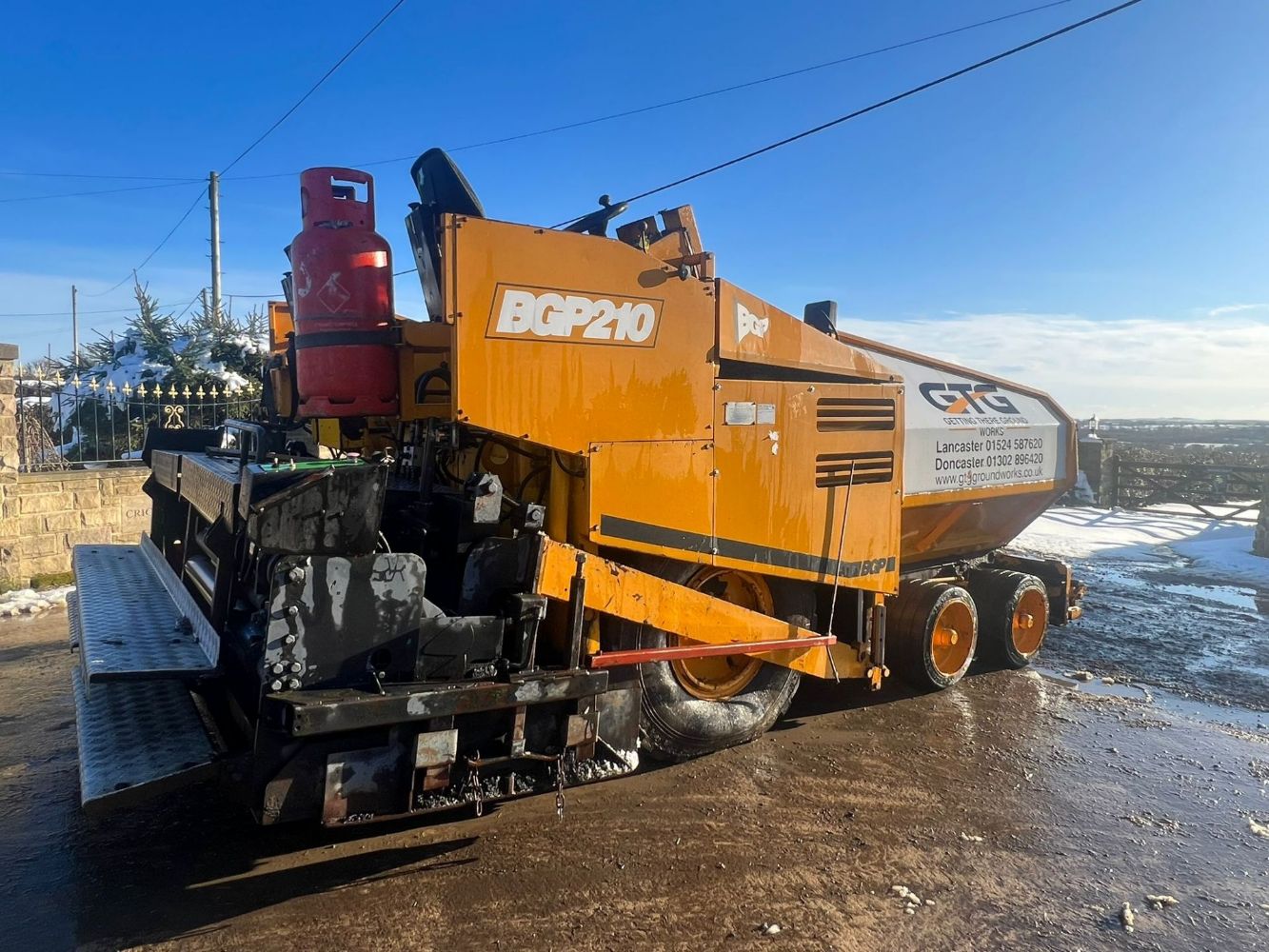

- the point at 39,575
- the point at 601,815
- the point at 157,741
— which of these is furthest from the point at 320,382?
the point at 39,575

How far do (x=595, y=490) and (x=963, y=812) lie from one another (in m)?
2.53

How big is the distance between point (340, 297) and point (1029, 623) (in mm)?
5950

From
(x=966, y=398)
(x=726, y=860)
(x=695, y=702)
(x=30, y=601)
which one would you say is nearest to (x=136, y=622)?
(x=695, y=702)

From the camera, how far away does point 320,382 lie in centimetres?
387

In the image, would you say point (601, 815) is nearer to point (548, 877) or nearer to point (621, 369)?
point (548, 877)

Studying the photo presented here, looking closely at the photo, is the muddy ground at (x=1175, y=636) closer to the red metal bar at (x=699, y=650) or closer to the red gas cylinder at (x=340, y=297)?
the red metal bar at (x=699, y=650)

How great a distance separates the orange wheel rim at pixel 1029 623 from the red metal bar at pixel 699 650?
284 cm

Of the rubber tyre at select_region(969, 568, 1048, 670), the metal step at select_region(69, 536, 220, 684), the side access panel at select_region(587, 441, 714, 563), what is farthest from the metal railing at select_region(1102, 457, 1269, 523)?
the metal step at select_region(69, 536, 220, 684)

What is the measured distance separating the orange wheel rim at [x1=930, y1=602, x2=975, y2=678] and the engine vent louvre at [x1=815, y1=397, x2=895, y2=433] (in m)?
1.83

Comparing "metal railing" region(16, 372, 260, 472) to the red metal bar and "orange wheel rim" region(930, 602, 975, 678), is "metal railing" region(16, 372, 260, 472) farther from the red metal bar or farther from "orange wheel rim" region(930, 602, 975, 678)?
"orange wheel rim" region(930, 602, 975, 678)

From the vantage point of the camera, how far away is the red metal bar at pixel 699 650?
12.6 ft

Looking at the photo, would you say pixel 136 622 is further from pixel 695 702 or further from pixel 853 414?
pixel 853 414

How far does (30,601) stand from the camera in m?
7.79

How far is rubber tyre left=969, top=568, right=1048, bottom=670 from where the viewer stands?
6645mm
